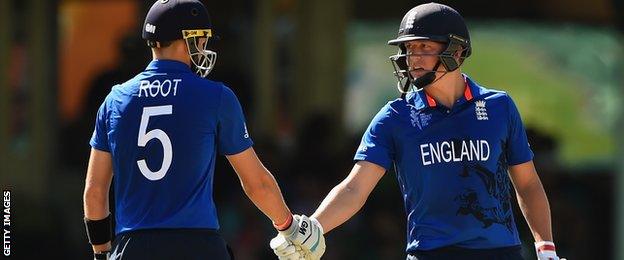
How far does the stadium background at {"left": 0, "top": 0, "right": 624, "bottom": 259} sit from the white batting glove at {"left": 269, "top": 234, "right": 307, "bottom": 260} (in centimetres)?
365

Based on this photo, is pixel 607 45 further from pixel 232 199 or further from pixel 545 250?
pixel 545 250

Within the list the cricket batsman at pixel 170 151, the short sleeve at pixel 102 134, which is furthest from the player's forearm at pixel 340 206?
the short sleeve at pixel 102 134

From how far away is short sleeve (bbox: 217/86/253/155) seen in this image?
5.53 m

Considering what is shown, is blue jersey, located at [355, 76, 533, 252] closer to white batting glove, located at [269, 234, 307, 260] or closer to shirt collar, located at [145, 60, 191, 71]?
white batting glove, located at [269, 234, 307, 260]

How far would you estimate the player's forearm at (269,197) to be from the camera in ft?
18.6

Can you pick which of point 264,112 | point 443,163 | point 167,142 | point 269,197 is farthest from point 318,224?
point 264,112

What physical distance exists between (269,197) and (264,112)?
6.49m

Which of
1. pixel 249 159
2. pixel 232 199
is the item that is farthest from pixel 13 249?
pixel 249 159

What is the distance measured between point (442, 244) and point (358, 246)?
4672 millimetres

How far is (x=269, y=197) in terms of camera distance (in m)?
5.68

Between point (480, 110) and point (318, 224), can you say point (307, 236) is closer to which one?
point (318, 224)

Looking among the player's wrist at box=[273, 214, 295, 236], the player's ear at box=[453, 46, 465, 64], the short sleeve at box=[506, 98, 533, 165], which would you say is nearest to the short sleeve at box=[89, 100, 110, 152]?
the player's wrist at box=[273, 214, 295, 236]

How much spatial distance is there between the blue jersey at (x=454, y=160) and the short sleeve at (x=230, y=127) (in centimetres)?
60

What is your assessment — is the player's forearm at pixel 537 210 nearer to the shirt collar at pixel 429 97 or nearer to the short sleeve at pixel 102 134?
the shirt collar at pixel 429 97
